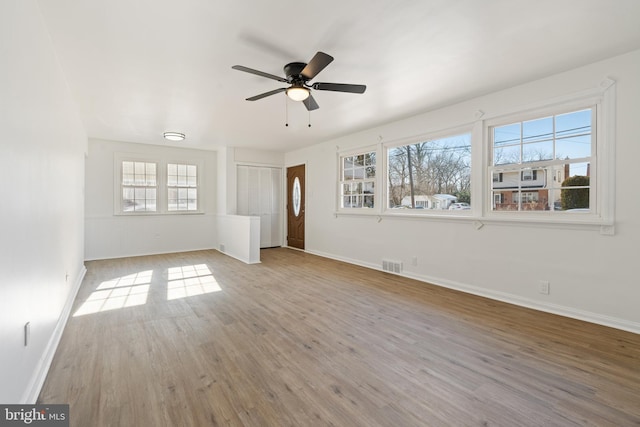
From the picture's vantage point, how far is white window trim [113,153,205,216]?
252 inches

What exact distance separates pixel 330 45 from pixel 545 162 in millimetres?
2796

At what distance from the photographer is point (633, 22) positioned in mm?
2297

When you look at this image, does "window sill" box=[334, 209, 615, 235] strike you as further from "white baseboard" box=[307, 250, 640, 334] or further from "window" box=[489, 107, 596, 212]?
"white baseboard" box=[307, 250, 640, 334]

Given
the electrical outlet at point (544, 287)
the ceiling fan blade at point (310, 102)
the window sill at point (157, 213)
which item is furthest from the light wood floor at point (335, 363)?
the window sill at point (157, 213)

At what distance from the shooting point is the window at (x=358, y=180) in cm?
553

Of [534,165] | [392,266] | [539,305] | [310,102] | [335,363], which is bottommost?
[335,363]

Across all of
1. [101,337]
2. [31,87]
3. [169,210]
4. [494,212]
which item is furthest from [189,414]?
[169,210]

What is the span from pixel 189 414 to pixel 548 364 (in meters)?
2.59

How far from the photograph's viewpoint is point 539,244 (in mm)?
3332

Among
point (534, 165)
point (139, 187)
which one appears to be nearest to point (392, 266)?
point (534, 165)

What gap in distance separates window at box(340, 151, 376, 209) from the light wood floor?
227 centimetres

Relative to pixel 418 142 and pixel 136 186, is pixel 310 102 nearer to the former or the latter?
pixel 418 142

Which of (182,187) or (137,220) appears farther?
(182,187)

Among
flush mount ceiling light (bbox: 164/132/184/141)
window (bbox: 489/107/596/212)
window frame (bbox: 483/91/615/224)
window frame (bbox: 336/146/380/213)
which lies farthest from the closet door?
window frame (bbox: 483/91/615/224)
